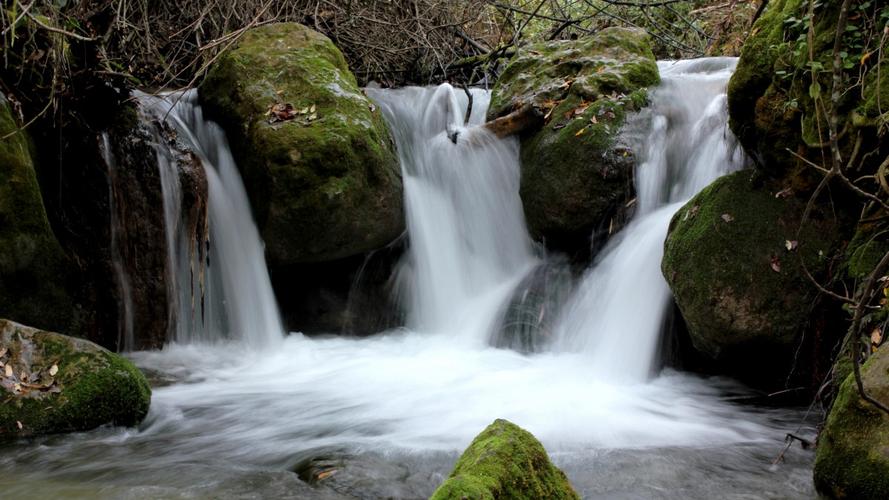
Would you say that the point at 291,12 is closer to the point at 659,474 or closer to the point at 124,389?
the point at 124,389

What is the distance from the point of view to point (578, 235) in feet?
20.5

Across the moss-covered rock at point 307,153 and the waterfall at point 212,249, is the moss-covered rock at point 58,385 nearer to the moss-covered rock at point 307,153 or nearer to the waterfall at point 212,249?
the waterfall at point 212,249

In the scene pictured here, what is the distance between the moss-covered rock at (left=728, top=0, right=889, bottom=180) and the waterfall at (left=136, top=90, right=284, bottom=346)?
3915mm

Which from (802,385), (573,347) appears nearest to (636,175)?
(573,347)

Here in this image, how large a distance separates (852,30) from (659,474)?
2582 millimetres

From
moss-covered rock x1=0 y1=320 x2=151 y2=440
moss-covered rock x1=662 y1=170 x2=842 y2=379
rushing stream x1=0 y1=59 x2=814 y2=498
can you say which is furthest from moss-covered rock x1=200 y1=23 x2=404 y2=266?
moss-covered rock x1=662 y1=170 x2=842 y2=379

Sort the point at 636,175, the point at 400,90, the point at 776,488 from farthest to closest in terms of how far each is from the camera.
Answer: the point at 400,90 → the point at 636,175 → the point at 776,488

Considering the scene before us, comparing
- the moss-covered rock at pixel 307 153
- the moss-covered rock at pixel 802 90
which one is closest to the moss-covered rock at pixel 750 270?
the moss-covered rock at pixel 802 90

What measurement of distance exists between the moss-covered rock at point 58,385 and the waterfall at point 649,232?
3.13 meters

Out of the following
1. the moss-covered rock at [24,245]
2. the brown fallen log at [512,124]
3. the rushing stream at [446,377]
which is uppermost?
the brown fallen log at [512,124]

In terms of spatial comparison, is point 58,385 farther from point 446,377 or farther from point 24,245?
point 446,377

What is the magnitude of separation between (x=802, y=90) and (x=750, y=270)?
1.08 m

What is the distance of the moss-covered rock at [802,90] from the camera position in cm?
385

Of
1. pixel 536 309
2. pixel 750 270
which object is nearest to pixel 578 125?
pixel 536 309
